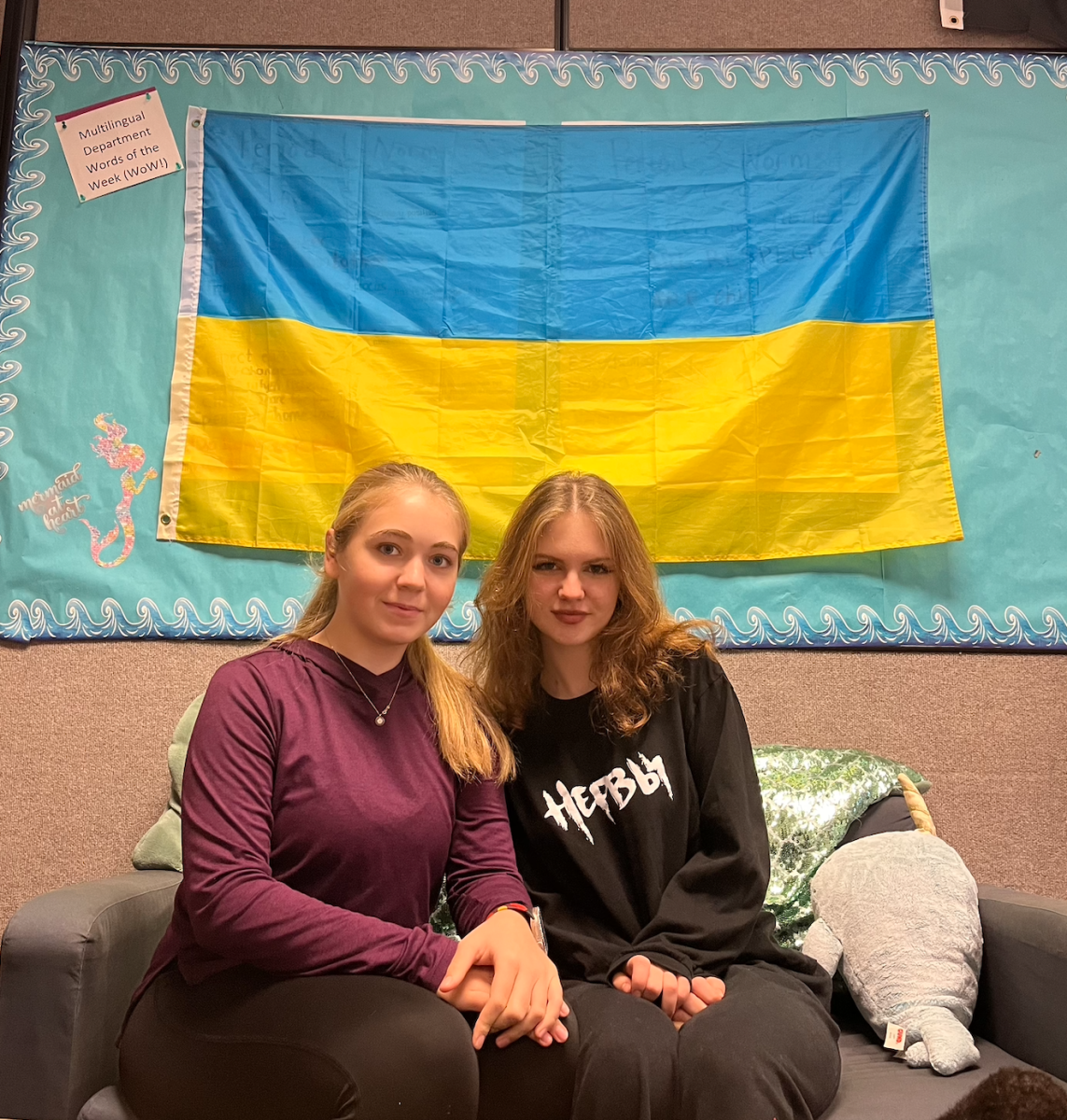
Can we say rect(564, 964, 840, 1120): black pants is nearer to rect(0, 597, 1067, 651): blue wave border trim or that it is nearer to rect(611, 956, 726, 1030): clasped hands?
rect(611, 956, 726, 1030): clasped hands

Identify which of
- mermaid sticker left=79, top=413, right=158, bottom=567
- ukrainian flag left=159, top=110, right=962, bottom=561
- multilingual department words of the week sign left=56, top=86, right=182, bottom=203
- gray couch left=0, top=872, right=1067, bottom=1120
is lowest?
gray couch left=0, top=872, right=1067, bottom=1120

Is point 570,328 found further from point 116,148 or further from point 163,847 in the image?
point 163,847

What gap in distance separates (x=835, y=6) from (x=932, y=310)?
0.77 m

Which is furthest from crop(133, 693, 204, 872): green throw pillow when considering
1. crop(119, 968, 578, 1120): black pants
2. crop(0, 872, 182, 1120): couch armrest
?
crop(119, 968, 578, 1120): black pants

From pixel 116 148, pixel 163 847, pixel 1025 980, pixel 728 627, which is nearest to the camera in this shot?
pixel 1025 980

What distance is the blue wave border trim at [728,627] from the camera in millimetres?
2082

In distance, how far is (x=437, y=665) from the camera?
A: 4.70 feet

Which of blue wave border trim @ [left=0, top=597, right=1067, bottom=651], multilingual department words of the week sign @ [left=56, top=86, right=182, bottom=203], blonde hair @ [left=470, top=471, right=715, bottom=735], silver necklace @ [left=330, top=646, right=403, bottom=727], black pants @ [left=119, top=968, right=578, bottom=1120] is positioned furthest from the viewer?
multilingual department words of the week sign @ [left=56, top=86, right=182, bottom=203]

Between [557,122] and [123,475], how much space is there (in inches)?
47.0

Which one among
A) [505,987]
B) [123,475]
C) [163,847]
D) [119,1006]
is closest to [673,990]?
[505,987]

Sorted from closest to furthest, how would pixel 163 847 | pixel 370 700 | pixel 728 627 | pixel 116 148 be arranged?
pixel 370 700, pixel 163 847, pixel 728 627, pixel 116 148

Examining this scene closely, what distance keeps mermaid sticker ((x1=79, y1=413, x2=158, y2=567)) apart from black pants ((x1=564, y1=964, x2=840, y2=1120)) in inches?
54.3

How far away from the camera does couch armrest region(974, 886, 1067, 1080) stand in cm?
136

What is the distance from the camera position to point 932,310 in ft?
7.17
